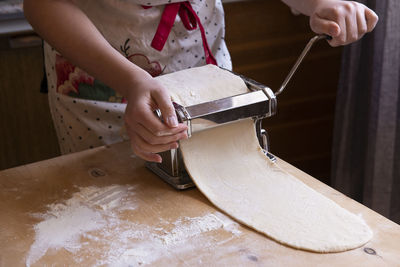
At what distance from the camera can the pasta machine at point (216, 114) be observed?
855 mm

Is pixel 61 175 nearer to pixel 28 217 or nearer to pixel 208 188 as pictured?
pixel 28 217

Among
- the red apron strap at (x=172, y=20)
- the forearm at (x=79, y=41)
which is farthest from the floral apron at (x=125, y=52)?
the forearm at (x=79, y=41)

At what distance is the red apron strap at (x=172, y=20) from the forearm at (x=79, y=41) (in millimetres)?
179

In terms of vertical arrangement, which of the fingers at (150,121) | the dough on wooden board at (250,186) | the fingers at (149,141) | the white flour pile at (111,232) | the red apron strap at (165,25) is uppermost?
the red apron strap at (165,25)

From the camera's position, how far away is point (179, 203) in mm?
879

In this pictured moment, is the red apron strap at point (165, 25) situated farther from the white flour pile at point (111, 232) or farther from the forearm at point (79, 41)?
the white flour pile at point (111, 232)

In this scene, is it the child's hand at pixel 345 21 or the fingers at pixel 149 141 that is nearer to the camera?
the fingers at pixel 149 141

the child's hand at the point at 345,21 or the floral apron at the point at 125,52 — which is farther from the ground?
the child's hand at the point at 345,21

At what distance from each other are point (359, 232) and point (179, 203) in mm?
286

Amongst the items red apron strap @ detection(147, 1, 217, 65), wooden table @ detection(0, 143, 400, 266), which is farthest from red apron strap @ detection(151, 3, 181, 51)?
wooden table @ detection(0, 143, 400, 266)

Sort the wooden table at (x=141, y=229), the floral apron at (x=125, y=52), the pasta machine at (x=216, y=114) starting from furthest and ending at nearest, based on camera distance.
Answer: the floral apron at (x=125, y=52)
the pasta machine at (x=216, y=114)
the wooden table at (x=141, y=229)

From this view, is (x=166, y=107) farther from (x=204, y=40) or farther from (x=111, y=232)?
(x=204, y=40)

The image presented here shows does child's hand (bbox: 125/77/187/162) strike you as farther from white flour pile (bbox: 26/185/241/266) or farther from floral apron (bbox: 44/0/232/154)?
floral apron (bbox: 44/0/232/154)

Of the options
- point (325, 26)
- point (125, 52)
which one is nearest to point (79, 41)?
point (125, 52)
